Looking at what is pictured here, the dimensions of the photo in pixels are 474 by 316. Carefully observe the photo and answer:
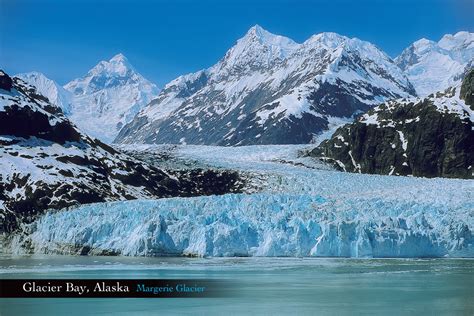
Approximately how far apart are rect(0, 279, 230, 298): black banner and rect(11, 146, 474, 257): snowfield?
1336cm

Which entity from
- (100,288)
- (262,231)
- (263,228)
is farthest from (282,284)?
(263,228)

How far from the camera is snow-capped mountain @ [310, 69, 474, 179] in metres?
96.7

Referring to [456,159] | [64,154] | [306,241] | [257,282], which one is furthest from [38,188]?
[456,159]

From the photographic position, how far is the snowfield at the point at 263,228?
40688 millimetres

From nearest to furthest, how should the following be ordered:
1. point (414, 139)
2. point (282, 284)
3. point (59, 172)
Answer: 1. point (282, 284)
2. point (59, 172)
3. point (414, 139)

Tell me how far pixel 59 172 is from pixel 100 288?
140 ft

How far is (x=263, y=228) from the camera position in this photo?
41.4m

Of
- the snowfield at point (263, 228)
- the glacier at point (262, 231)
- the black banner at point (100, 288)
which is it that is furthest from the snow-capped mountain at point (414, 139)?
the black banner at point (100, 288)

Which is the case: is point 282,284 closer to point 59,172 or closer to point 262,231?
point 262,231

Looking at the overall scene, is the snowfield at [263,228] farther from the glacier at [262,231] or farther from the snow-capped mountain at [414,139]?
the snow-capped mountain at [414,139]

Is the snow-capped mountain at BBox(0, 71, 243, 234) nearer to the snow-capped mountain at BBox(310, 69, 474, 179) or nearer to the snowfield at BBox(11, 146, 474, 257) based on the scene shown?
the snowfield at BBox(11, 146, 474, 257)

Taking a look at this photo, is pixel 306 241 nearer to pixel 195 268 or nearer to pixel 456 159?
pixel 195 268

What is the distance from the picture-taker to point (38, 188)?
61.5 m

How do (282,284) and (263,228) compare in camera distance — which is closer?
(282,284)
